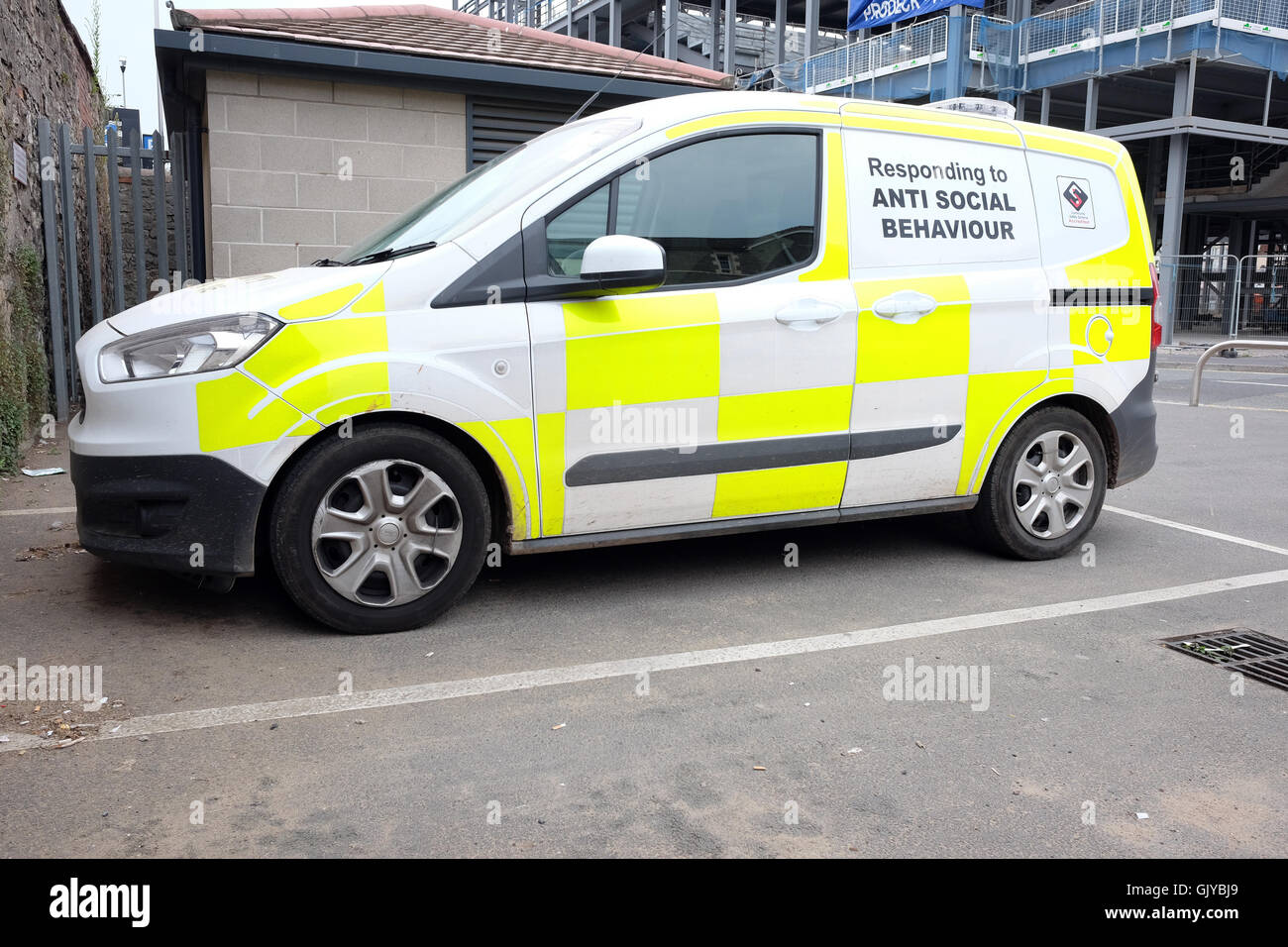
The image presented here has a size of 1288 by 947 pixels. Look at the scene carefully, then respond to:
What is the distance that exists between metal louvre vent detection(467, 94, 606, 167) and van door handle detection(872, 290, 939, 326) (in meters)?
5.83

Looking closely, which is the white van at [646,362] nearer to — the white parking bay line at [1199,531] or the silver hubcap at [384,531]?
the silver hubcap at [384,531]

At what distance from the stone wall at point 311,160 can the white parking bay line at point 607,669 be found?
5861 mm

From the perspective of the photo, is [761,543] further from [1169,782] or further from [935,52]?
[935,52]

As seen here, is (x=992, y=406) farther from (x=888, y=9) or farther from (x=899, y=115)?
(x=888, y=9)

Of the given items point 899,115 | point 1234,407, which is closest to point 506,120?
point 899,115

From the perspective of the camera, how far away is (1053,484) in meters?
4.98

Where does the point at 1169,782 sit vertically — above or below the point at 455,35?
below

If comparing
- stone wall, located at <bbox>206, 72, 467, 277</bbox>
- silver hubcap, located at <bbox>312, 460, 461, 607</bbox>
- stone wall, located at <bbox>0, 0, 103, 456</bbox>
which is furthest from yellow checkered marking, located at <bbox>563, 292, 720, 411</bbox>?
stone wall, located at <bbox>206, 72, 467, 277</bbox>

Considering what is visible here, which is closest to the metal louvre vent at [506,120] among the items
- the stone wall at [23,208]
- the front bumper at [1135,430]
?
the stone wall at [23,208]

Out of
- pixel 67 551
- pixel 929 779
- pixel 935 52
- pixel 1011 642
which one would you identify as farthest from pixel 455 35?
pixel 935 52

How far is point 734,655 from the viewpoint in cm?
375

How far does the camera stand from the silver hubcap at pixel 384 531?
3.71 m
